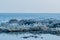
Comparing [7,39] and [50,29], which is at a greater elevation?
[50,29]

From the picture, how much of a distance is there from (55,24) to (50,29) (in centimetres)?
10

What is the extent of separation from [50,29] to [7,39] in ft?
2.00

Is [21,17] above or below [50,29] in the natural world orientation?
above

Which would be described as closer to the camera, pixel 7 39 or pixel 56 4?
pixel 7 39

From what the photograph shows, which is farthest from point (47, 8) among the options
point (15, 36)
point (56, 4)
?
point (15, 36)

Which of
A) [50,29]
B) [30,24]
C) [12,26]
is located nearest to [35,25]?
[30,24]

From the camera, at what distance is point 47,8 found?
152 cm

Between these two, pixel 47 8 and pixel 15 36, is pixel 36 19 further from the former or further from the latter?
pixel 15 36

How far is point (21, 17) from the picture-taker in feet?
4.74

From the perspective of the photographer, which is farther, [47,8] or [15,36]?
[47,8]

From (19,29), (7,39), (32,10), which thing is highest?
(32,10)

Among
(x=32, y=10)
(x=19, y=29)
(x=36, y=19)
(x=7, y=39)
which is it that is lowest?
(x=7, y=39)

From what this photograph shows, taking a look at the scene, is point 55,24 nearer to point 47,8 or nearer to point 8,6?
point 47,8

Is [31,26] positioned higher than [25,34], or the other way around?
[31,26]
